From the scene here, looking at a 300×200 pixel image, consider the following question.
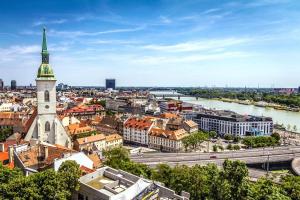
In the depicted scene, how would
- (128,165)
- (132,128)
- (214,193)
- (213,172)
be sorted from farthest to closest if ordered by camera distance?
(132,128) → (128,165) → (213,172) → (214,193)

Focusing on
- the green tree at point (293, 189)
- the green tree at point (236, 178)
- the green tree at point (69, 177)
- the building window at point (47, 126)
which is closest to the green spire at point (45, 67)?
the building window at point (47, 126)

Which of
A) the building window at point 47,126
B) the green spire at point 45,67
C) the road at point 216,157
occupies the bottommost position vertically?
the road at point 216,157

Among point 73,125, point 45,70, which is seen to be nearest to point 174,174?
point 45,70

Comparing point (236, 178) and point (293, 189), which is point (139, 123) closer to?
point (293, 189)

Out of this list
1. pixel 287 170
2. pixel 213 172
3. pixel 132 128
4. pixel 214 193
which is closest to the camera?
pixel 214 193

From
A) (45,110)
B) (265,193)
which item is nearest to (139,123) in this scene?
(45,110)

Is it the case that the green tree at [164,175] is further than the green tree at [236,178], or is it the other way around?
the green tree at [164,175]

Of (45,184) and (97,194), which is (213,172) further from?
(45,184)

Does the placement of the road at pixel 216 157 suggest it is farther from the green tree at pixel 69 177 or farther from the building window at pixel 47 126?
the green tree at pixel 69 177

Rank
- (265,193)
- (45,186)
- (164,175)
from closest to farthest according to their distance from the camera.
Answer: (45,186), (265,193), (164,175)
